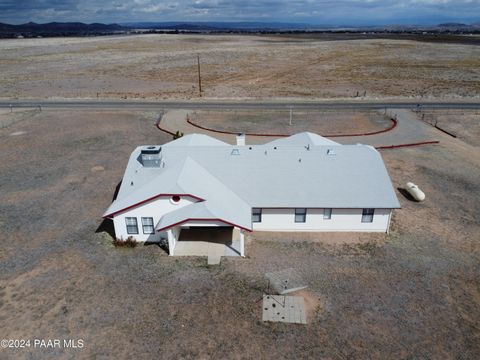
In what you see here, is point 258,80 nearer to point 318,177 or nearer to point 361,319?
point 318,177

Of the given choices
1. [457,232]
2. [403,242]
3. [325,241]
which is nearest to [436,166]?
[457,232]

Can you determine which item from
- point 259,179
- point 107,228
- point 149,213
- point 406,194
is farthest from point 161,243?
point 406,194

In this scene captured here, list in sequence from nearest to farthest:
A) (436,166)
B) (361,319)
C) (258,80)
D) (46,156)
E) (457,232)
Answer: (361,319) < (457,232) < (436,166) < (46,156) < (258,80)

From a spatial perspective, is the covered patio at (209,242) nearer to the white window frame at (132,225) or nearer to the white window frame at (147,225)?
the white window frame at (147,225)

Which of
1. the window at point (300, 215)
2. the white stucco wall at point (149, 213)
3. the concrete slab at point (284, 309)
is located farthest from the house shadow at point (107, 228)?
the window at point (300, 215)

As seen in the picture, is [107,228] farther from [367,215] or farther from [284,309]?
[367,215]
